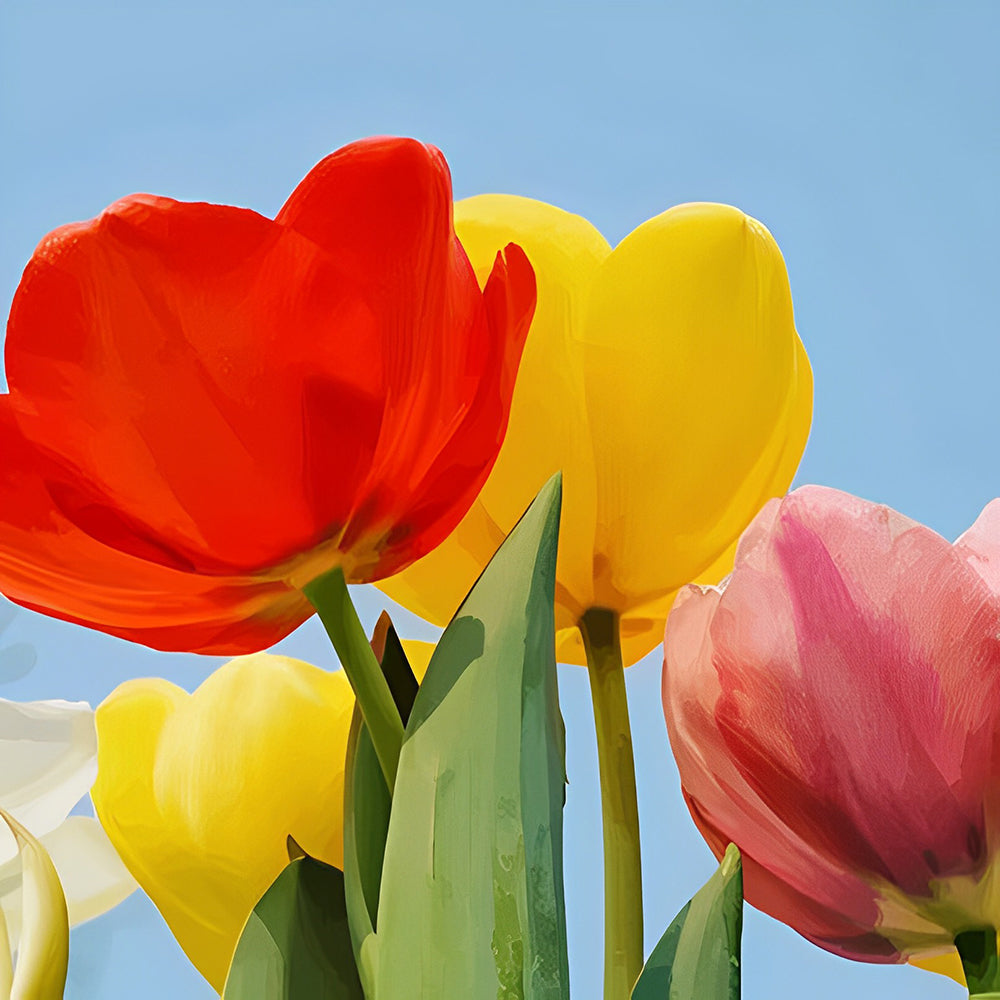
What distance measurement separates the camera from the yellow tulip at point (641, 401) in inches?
7.5

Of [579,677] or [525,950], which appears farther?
[579,677]

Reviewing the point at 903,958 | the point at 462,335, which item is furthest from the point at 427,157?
the point at 903,958

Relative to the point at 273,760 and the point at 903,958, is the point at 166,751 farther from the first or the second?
the point at 903,958

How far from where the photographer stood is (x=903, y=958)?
0.56 feet

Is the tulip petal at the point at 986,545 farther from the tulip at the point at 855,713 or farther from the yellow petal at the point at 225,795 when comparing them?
the yellow petal at the point at 225,795

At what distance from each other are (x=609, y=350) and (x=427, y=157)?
0.05 m

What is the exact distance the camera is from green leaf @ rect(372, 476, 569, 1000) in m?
0.14

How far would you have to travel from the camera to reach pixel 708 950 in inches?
6.0

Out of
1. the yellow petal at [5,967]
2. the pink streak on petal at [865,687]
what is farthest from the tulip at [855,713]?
the yellow petal at [5,967]

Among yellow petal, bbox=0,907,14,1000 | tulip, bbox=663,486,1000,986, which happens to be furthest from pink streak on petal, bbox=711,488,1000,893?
yellow petal, bbox=0,907,14,1000

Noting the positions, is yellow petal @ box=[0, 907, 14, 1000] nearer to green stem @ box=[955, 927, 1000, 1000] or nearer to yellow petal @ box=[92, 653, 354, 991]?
yellow petal @ box=[92, 653, 354, 991]

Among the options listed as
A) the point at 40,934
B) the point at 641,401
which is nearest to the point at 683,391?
the point at 641,401

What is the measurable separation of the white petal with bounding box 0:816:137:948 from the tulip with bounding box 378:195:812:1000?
92mm

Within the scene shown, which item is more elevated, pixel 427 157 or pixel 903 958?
pixel 427 157
